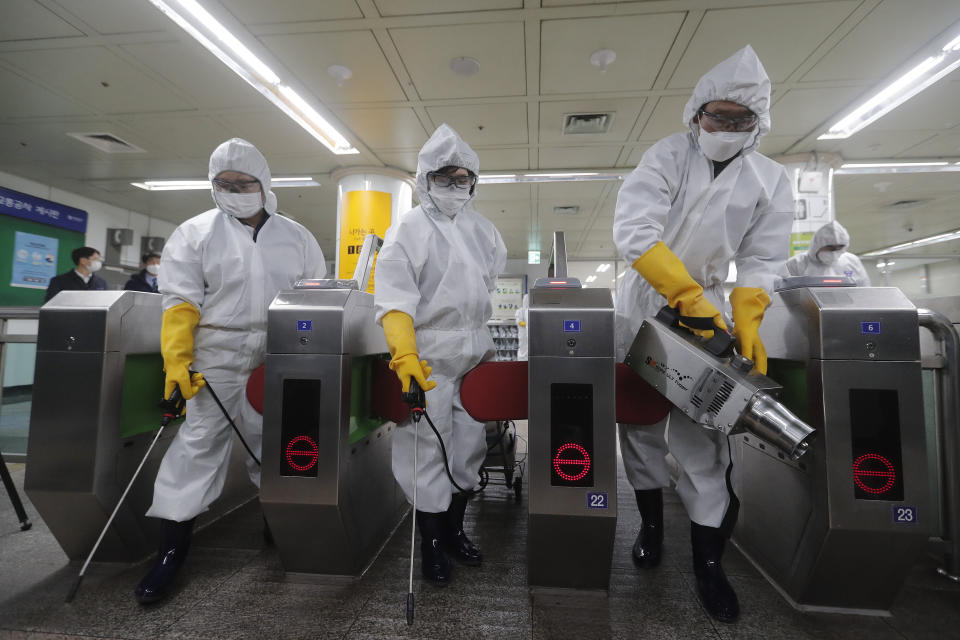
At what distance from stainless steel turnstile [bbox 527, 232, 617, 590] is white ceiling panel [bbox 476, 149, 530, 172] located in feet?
13.2

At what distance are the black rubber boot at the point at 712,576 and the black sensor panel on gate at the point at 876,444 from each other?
0.42 meters

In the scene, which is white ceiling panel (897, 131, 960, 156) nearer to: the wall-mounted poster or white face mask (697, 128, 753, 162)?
white face mask (697, 128, 753, 162)

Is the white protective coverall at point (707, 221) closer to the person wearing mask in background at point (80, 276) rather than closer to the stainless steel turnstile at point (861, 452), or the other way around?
the stainless steel turnstile at point (861, 452)

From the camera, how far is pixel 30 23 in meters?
2.95

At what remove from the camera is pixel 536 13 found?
2871 millimetres

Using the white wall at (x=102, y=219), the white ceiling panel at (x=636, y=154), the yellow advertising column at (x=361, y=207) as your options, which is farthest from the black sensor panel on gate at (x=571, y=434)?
the white wall at (x=102, y=219)

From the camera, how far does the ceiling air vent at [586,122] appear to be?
417 centimetres

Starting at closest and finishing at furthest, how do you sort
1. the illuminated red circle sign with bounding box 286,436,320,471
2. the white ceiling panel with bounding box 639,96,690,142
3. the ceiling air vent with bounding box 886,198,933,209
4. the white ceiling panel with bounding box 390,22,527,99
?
1. the illuminated red circle sign with bounding box 286,436,320,471
2. the white ceiling panel with bounding box 390,22,527,99
3. the white ceiling panel with bounding box 639,96,690,142
4. the ceiling air vent with bounding box 886,198,933,209

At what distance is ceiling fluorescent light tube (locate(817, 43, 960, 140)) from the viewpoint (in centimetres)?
336

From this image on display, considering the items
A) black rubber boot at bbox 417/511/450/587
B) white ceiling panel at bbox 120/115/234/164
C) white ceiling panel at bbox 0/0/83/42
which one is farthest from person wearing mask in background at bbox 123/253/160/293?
black rubber boot at bbox 417/511/450/587

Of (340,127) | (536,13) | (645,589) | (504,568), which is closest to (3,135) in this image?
(340,127)

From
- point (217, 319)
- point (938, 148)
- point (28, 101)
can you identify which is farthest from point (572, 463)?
point (938, 148)

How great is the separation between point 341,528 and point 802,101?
476 centimetres

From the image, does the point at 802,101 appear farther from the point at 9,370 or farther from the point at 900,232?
the point at 9,370
